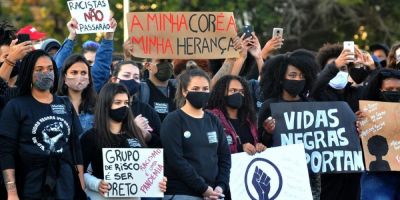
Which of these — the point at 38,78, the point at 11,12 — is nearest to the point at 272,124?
the point at 38,78

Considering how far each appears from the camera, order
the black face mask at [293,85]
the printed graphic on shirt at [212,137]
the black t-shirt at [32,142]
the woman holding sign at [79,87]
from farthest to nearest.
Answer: the black face mask at [293,85] < the woman holding sign at [79,87] < the printed graphic on shirt at [212,137] < the black t-shirt at [32,142]

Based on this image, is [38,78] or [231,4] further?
[231,4]

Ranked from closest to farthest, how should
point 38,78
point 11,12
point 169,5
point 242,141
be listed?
point 38,78
point 242,141
point 169,5
point 11,12

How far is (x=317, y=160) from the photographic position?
41.0 ft

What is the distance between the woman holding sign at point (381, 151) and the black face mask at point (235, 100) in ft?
4.65

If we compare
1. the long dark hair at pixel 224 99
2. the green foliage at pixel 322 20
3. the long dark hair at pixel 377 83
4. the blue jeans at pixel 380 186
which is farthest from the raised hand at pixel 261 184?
the green foliage at pixel 322 20

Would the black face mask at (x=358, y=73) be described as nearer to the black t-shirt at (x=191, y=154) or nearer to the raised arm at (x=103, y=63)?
the black t-shirt at (x=191, y=154)

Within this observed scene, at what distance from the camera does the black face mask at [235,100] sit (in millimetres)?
12055

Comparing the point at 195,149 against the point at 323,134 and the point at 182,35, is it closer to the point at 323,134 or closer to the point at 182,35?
the point at 323,134

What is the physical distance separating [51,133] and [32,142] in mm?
181

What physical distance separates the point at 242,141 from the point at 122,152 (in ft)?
5.55

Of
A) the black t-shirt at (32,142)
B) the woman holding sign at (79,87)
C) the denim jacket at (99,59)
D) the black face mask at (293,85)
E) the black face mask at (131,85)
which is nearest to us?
the black t-shirt at (32,142)

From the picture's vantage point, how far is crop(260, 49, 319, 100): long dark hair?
40.8 ft

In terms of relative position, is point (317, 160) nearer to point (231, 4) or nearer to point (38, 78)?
point (38, 78)
